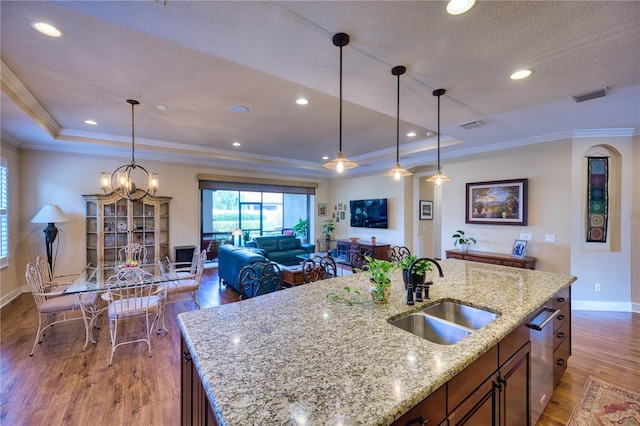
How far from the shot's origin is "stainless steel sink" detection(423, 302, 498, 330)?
1.84 meters

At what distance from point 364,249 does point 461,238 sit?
2574 millimetres

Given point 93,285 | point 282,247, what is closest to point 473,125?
point 93,285

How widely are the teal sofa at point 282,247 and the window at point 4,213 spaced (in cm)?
423

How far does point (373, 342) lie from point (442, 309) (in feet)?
3.09

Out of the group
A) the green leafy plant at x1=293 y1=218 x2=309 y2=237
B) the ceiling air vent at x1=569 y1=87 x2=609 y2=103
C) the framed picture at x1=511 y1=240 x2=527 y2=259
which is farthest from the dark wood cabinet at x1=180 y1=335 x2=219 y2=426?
the green leafy plant at x1=293 y1=218 x2=309 y2=237

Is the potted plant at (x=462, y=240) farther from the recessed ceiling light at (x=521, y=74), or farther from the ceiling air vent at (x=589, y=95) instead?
the recessed ceiling light at (x=521, y=74)

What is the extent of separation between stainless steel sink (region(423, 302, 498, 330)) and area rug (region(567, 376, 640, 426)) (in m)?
1.11

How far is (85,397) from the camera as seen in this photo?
226 cm

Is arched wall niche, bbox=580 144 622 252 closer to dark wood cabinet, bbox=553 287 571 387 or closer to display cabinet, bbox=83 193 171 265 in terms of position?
dark wood cabinet, bbox=553 287 571 387

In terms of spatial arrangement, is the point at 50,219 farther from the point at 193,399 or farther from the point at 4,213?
the point at 193,399

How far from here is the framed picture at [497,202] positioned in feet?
15.3

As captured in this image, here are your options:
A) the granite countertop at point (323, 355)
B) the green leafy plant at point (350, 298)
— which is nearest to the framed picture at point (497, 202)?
the granite countertop at point (323, 355)

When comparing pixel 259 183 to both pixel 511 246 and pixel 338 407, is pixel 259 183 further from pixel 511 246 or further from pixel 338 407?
pixel 338 407

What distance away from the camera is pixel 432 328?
5.80 feet
